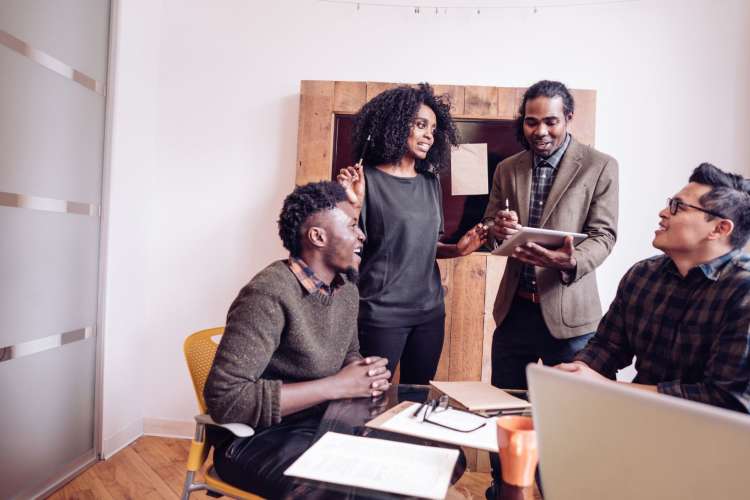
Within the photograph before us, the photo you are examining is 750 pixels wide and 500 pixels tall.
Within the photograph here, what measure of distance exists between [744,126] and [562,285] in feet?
5.70

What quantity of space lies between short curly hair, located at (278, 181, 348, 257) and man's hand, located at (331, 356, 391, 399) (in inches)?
16.2

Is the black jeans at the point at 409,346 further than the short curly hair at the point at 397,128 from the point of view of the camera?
No

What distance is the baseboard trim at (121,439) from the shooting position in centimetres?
286

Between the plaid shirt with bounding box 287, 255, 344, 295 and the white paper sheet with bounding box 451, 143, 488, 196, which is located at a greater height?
the white paper sheet with bounding box 451, 143, 488, 196

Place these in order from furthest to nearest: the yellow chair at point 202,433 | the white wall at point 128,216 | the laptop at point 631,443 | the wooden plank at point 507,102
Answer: the wooden plank at point 507,102, the white wall at point 128,216, the yellow chair at point 202,433, the laptop at point 631,443

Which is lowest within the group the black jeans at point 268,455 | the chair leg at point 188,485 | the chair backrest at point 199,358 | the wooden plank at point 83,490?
the wooden plank at point 83,490

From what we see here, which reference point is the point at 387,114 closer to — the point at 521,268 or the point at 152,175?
the point at 521,268

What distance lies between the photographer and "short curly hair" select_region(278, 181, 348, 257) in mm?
1662

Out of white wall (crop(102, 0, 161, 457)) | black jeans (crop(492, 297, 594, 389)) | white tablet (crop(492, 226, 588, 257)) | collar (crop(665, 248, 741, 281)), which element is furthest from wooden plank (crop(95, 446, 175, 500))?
collar (crop(665, 248, 741, 281))

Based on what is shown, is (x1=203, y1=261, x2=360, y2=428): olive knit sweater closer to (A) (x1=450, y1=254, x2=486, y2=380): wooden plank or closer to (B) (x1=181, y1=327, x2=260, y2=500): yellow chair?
(B) (x1=181, y1=327, x2=260, y2=500): yellow chair

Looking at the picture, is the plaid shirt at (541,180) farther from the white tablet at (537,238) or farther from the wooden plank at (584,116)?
the wooden plank at (584,116)

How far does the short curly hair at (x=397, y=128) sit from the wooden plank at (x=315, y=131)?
0.52m

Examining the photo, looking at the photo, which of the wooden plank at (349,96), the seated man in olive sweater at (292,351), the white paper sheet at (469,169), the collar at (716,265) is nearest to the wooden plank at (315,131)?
the wooden plank at (349,96)

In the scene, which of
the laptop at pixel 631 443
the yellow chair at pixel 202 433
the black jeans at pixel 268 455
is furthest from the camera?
the yellow chair at pixel 202 433
